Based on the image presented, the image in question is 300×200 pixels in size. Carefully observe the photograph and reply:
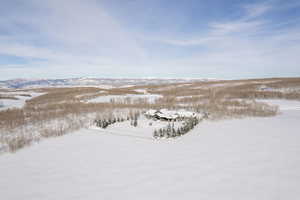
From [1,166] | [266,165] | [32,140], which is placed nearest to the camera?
[266,165]

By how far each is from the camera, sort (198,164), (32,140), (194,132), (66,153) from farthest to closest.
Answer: (194,132)
(32,140)
(66,153)
(198,164)

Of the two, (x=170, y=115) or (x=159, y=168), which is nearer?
(x=159, y=168)

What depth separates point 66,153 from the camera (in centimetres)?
502

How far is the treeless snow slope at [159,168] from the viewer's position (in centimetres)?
292

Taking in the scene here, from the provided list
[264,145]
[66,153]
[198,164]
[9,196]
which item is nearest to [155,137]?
[198,164]

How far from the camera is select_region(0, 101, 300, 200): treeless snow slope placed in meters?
2.92

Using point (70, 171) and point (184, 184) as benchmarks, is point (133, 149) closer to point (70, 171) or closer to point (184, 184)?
point (70, 171)

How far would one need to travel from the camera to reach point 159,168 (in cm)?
388

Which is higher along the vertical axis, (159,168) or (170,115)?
(170,115)

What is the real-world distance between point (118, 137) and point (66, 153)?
2157mm

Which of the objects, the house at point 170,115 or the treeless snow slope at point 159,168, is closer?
the treeless snow slope at point 159,168

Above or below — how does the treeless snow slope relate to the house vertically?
below

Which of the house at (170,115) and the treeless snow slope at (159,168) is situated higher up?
the house at (170,115)

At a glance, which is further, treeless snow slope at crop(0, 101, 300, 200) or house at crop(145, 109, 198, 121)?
house at crop(145, 109, 198, 121)
